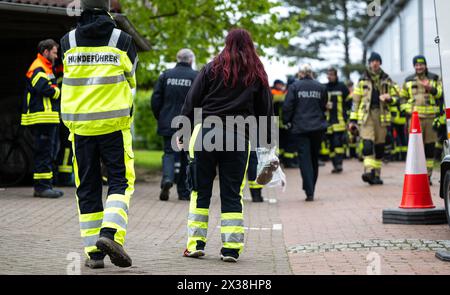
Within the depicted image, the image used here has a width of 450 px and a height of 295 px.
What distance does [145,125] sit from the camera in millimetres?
34406

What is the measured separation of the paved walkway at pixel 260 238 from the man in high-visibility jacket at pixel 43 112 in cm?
38

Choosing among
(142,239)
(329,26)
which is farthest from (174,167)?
(329,26)

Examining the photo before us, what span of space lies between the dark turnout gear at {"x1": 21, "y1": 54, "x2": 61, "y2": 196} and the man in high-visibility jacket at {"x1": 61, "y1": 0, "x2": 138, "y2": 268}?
615cm

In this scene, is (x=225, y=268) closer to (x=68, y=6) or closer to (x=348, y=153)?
(x=68, y=6)

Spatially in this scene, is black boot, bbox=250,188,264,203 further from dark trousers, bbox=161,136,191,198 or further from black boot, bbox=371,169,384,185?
black boot, bbox=371,169,384,185

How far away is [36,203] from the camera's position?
1323 centimetres

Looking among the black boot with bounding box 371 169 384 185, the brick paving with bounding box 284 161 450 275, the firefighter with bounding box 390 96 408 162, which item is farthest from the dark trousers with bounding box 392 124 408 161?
the black boot with bounding box 371 169 384 185

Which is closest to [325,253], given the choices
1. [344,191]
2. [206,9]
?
[344,191]

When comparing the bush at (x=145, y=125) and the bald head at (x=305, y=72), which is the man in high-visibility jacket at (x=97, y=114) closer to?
the bald head at (x=305, y=72)

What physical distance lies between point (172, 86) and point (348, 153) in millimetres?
14416

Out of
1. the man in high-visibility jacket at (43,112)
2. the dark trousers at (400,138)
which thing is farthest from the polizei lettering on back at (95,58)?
the dark trousers at (400,138)

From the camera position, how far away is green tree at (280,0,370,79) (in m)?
61.2

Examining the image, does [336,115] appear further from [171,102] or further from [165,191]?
[165,191]

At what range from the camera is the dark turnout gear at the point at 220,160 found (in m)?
8.67
